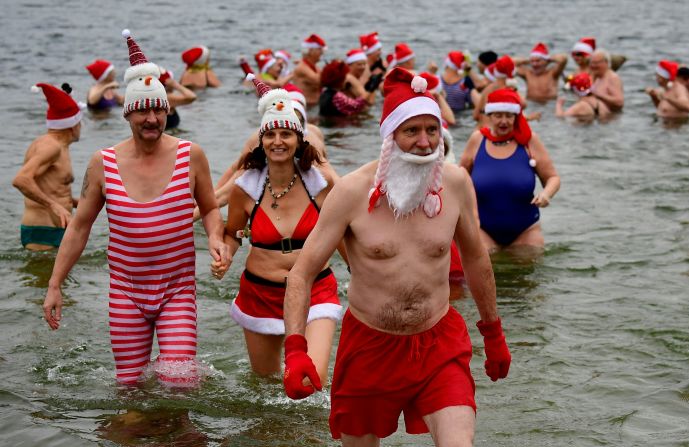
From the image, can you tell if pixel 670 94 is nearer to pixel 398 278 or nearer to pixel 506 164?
pixel 506 164

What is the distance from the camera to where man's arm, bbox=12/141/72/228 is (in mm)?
9438

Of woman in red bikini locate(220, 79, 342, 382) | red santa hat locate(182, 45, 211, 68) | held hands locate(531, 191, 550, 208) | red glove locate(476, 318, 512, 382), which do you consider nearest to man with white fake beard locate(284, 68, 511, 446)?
red glove locate(476, 318, 512, 382)

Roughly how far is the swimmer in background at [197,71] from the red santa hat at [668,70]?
8.72m

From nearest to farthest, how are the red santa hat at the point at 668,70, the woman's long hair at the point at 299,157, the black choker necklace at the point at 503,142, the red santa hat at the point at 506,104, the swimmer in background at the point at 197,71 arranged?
the woman's long hair at the point at 299,157
the red santa hat at the point at 506,104
the black choker necklace at the point at 503,142
the red santa hat at the point at 668,70
the swimmer in background at the point at 197,71

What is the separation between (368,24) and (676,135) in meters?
18.7

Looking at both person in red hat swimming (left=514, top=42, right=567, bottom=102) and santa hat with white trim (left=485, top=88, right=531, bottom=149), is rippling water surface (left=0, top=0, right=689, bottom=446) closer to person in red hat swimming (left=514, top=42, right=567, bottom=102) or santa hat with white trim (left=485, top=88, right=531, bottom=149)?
person in red hat swimming (left=514, top=42, right=567, bottom=102)

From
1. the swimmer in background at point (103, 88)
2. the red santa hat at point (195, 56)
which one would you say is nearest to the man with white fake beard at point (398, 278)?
the swimmer in background at point (103, 88)

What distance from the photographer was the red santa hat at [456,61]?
19219 millimetres

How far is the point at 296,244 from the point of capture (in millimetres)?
6742

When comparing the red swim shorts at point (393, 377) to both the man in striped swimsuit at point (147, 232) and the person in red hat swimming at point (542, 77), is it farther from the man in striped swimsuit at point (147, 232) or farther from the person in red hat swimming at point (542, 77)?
the person in red hat swimming at point (542, 77)

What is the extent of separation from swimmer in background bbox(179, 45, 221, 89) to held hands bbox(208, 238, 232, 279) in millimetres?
15868

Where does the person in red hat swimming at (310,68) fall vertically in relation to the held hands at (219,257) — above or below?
below

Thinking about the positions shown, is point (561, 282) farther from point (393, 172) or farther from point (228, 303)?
point (393, 172)

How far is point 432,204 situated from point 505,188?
5009 millimetres
